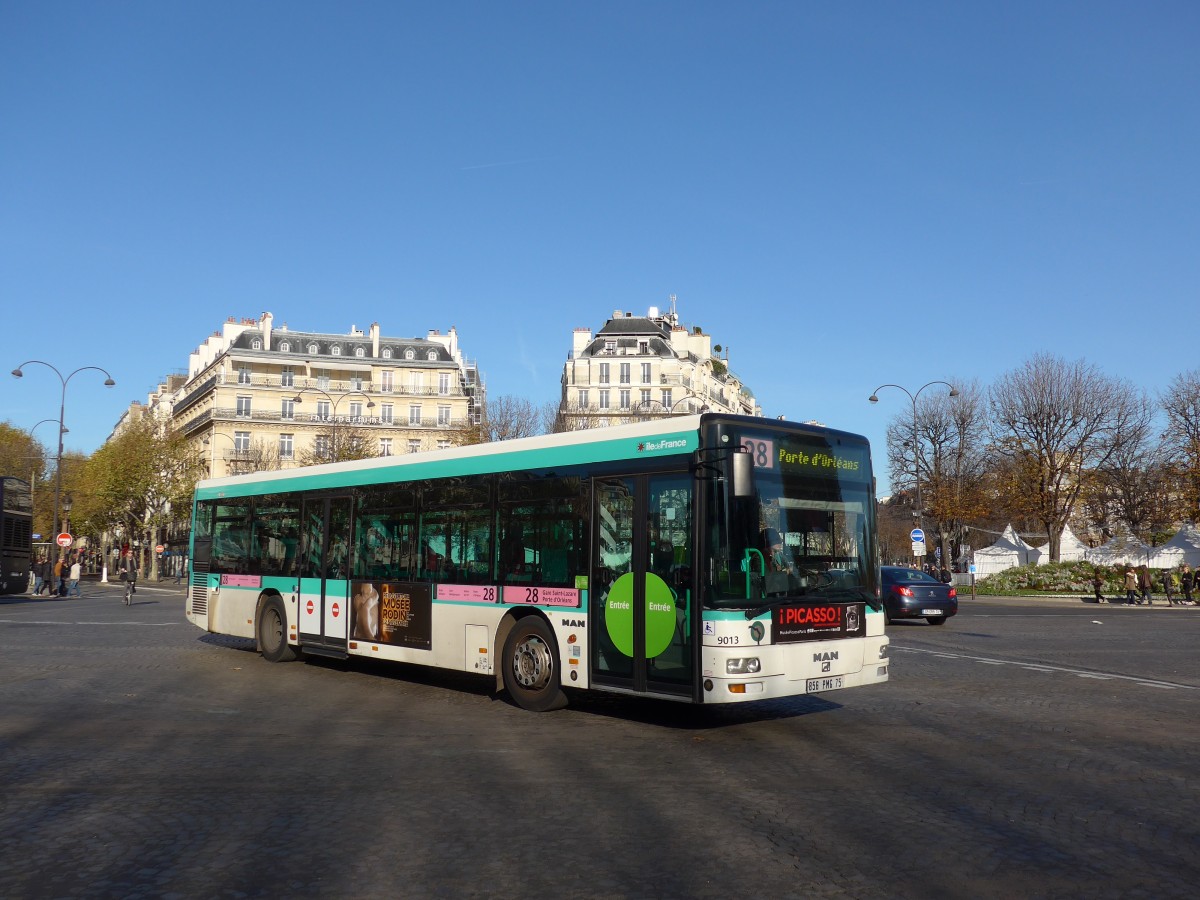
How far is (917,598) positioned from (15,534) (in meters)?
28.6

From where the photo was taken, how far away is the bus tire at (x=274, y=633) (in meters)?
15.1

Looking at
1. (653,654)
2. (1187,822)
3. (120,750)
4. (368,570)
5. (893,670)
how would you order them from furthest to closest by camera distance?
(893,670) < (368,570) < (653,654) < (120,750) < (1187,822)

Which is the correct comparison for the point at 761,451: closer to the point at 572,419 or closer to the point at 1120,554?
the point at 1120,554

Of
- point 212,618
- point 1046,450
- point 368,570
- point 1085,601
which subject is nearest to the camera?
point 368,570

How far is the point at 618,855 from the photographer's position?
543 cm

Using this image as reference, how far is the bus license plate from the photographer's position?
9.25 m

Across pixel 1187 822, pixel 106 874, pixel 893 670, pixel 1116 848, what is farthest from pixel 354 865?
pixel 893 670

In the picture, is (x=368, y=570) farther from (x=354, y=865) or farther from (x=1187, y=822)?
(x=1187, y=822)

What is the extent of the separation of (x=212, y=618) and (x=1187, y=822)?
46.8 feet

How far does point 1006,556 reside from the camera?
5572 centimetres

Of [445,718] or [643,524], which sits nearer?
[643,524]

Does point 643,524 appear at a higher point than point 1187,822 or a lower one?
higher

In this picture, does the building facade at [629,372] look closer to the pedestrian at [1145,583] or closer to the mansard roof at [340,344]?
the mansard roof at [340,344]

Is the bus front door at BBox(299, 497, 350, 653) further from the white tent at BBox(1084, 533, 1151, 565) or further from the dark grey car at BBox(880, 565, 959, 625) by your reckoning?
the white tent at BBox(1084, 533, 1151, 565)
